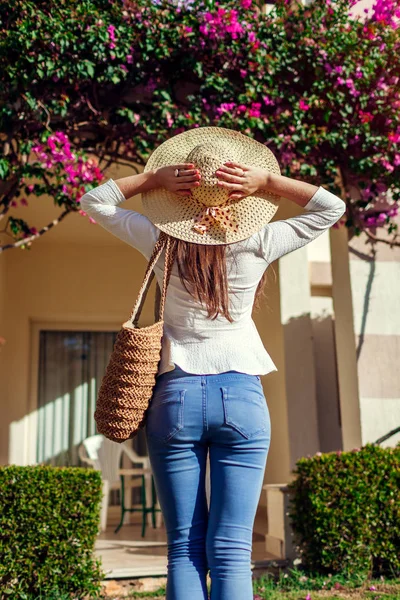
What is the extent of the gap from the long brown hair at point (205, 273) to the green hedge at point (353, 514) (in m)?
2.27

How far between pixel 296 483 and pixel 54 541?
4.76ft

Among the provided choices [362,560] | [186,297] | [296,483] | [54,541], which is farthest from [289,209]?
[186,297]

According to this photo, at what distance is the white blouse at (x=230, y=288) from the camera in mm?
1702

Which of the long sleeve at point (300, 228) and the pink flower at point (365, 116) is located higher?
the pink flower at point (365, 116)

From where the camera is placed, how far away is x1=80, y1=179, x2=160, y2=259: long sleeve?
1859 mm

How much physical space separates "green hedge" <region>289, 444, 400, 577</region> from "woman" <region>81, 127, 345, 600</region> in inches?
82.6

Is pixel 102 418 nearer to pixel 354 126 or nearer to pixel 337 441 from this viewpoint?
pixel 354 126

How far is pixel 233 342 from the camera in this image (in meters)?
1.73

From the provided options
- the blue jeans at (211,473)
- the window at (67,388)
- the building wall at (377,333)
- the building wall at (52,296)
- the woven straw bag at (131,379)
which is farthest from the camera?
the window at (67,388)

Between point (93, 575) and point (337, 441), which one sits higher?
point (337, 441)

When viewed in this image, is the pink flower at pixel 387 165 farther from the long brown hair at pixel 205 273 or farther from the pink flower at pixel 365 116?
the long brown hair at pixel 205 273

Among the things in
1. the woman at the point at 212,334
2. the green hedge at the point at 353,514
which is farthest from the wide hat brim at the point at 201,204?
the green hedge at the point at 353,514

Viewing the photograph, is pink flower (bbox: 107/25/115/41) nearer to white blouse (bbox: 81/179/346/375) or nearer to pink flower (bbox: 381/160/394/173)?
pink flower (bbox: 381/160/394/173)

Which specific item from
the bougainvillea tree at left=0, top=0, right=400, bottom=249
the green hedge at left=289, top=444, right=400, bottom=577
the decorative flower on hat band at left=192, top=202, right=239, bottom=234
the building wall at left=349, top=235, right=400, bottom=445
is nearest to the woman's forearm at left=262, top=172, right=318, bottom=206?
the decorative flower on hat band at left=192, top=202, right=239, bottom=234
